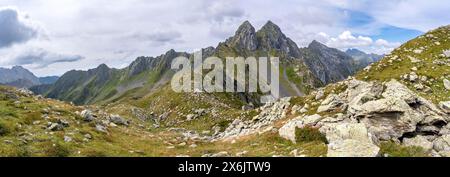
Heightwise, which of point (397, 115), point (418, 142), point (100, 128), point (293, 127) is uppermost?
point (397, 115)

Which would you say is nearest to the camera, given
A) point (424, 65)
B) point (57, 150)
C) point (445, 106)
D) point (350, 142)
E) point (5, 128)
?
point (350, 142)

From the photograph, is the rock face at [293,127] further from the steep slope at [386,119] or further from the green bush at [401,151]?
the green bush at [401,151]

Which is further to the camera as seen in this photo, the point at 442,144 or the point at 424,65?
the point at 424,65

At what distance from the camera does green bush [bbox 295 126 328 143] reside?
121ft

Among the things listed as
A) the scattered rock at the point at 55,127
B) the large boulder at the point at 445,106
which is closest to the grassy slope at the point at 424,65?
the large boulder at the point at 445,106

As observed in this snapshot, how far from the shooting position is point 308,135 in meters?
37.9

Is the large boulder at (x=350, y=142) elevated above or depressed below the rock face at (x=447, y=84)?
below

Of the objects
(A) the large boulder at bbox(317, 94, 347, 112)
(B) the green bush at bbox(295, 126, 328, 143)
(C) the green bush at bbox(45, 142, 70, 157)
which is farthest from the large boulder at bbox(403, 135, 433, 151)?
(C) the green bush at bbox(45, 142, 70, 157)

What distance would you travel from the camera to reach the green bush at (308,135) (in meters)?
37.0

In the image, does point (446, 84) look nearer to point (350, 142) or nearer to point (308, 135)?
point (308, 135)

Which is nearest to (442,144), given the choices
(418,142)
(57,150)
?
(418,142)

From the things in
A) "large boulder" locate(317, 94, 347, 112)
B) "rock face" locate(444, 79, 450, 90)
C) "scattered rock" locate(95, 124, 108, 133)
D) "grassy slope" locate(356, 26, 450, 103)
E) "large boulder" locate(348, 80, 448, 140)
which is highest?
"grassy slope" locate(356, 26, 450, 103)

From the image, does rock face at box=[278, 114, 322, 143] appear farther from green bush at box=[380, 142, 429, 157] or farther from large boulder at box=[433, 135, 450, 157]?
large boulder at box=[433, 135, 450, 157]
